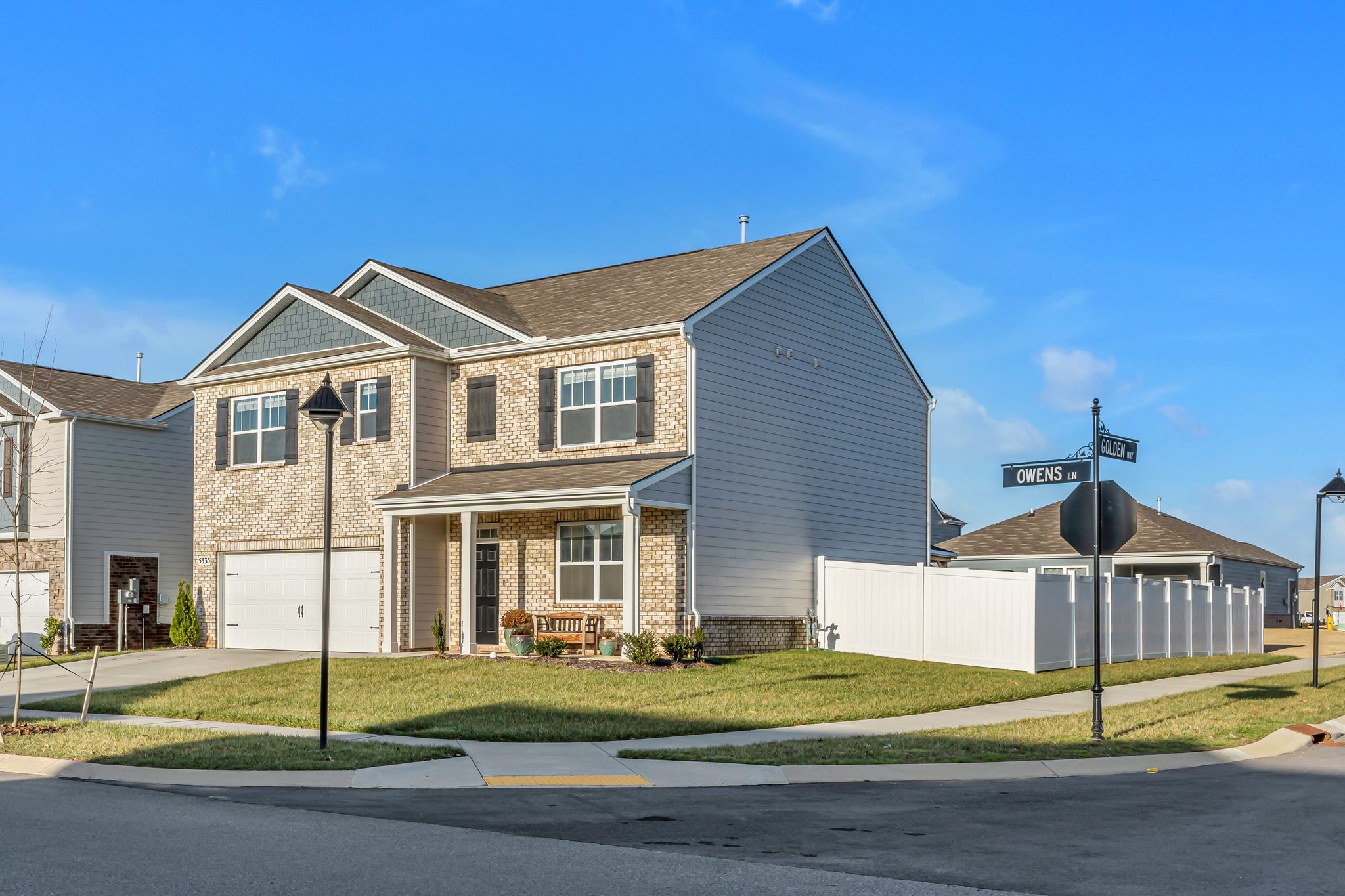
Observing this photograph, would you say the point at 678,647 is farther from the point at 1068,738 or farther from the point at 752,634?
the point at 1068,738

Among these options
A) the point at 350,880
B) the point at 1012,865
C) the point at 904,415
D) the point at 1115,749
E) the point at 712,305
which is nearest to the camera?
the point at 350,880

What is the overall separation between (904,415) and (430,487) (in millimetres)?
11788

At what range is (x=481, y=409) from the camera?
27.7 m

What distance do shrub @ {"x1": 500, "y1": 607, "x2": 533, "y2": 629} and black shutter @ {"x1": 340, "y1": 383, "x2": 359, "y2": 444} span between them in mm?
5743

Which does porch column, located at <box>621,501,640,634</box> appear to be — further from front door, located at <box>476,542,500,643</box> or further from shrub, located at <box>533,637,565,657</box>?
front door, located at <box>476,542,500,643</box>

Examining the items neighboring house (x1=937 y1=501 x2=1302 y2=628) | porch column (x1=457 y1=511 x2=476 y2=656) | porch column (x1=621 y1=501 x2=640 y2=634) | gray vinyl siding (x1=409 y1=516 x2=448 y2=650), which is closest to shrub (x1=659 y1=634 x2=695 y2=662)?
porch column (x1=621 y1=501 x2=640 y2=634)

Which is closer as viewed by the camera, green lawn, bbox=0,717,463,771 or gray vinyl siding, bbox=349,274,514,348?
green lawn, bbox=0,717,463,771

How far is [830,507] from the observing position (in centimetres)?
2852

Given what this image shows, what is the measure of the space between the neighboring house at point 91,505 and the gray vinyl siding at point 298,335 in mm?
5888

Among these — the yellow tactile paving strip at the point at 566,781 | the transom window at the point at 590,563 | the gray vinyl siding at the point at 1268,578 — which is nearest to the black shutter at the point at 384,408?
the transom window at the point at 590,563

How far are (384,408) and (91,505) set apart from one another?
10.9 m

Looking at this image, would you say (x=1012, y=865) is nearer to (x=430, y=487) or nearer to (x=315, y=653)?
(x=430, y=487)

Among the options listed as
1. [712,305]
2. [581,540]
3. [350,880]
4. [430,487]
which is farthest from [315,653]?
[350,880]

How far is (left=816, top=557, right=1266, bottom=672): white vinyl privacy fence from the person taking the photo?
24.4m
